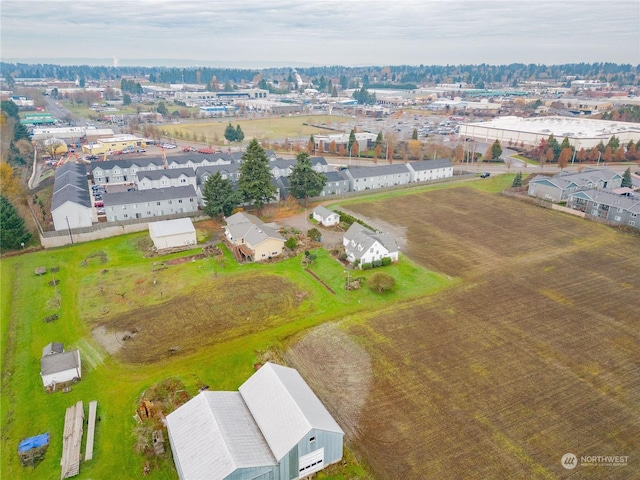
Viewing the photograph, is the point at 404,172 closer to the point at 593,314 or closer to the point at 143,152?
the point at 593,314

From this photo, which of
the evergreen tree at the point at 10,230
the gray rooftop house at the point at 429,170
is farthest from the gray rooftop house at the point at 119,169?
the gray rooftop house at the point at 429,170

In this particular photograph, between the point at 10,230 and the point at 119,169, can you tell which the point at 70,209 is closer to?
the point at 10,230

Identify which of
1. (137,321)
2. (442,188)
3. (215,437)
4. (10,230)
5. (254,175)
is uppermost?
(254,175)

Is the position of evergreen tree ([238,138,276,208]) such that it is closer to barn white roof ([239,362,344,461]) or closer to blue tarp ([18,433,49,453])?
barn white roof ([239,362,344,461])

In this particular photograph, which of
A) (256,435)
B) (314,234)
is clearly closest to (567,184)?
(314,234)

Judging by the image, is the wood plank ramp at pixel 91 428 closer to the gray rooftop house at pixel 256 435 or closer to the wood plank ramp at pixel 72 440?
the wood plank ramp at pixel 72 440

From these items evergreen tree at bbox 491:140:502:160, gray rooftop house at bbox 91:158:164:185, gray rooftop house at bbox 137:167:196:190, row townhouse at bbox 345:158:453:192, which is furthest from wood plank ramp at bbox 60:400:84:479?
evergreen tree at bbox 491:140:502:160
